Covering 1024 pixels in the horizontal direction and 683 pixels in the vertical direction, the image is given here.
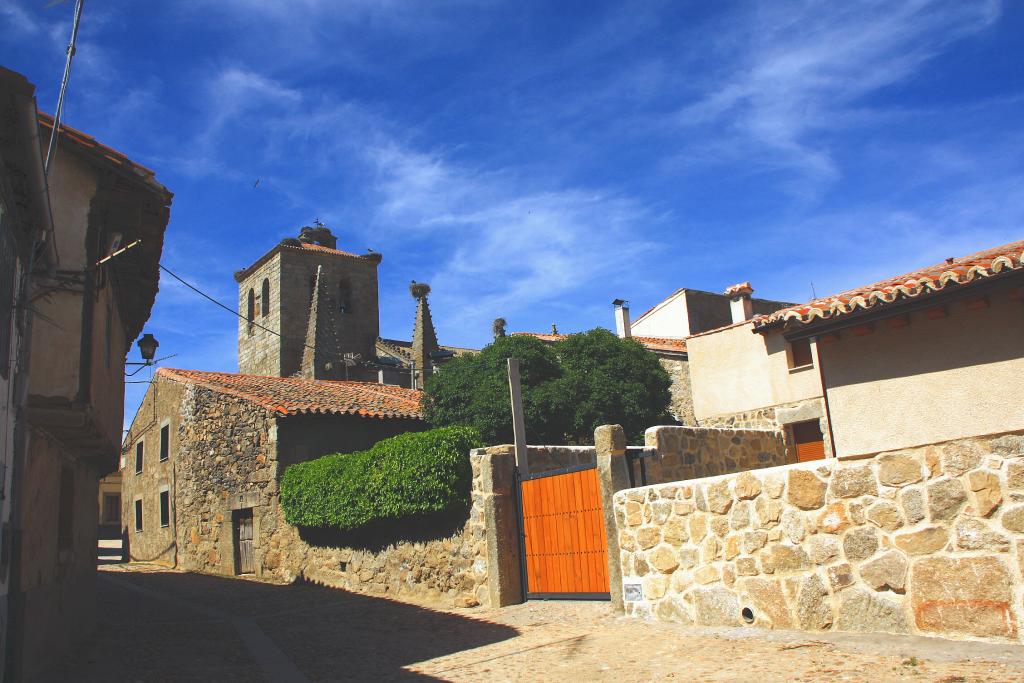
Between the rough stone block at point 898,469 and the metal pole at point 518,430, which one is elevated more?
the metal pole at point 518,430

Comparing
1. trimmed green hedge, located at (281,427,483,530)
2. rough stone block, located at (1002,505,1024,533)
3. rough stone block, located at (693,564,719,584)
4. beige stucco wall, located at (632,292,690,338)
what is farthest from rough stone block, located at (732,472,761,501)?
beige stucco wall, located at (632,292,690,338)

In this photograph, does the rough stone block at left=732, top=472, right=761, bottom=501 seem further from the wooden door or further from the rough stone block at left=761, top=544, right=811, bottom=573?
the wooden door

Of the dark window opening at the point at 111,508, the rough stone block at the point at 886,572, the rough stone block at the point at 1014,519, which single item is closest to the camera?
the rough stone block at the point at 1014,519

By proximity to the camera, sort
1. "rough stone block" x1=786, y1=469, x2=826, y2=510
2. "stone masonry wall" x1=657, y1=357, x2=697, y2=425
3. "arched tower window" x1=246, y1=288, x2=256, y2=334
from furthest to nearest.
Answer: "arched tower window" x1=246, y1=288, x2=256, y2=334, "stone masonry wall" x1=657, y1=357, x2=697, y2=425, "rough stone block" x1=786, y1=469, x2=826, y2=510

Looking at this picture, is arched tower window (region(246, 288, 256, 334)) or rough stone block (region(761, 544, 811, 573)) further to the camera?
arched tower window (region(246, 288, 256, 334))

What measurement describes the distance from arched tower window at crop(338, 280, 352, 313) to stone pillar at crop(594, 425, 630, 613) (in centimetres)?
4026

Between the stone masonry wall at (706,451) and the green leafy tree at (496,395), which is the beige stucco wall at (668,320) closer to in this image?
the green leafy tree at (496,395)

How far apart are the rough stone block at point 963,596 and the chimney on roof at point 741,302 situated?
21.2 metres

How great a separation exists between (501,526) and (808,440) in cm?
1051

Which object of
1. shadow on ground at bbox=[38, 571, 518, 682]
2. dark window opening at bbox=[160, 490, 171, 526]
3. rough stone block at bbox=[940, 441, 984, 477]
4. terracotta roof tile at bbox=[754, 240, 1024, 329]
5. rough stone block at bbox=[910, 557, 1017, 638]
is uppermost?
terracotta roof tile at bbox=[754, 240, 1024, 329]

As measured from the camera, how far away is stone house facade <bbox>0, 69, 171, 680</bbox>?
21.7 ft

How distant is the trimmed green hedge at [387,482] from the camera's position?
12234mm

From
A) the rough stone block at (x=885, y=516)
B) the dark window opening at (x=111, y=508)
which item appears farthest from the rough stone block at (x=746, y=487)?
the dark window opening at (x=111, y=508)

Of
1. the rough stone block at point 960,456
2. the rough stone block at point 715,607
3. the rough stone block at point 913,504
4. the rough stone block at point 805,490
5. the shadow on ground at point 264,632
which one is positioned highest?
the rough stone block at point 960,456
